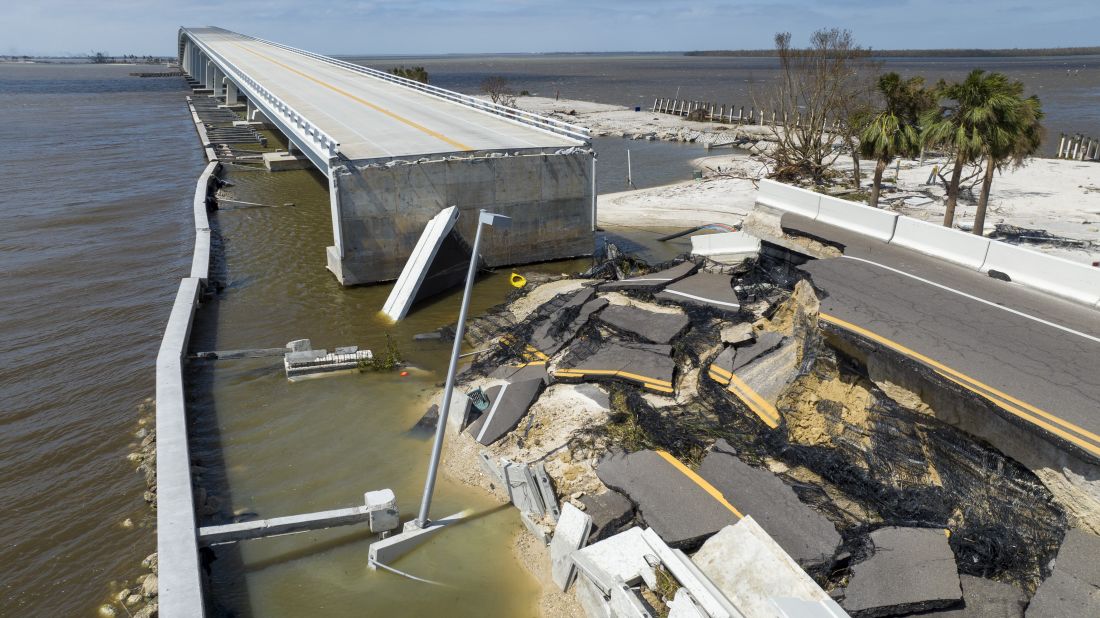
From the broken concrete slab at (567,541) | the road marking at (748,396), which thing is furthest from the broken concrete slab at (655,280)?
the broken concrete slab at (567,541)

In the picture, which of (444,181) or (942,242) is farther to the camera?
(444,181)

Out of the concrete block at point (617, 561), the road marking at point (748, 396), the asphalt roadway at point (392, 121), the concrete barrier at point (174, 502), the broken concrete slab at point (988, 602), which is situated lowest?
the concrete barrier at point (174, 502)

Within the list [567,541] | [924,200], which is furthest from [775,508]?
[924,200]

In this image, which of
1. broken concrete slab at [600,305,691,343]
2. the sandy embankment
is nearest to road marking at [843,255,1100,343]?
broken concrete slab at [600,305,691,343]

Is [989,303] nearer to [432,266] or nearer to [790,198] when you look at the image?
[790,198]

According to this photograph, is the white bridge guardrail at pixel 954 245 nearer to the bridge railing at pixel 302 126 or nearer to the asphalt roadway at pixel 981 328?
the asphalt roadway at pixel 981 328

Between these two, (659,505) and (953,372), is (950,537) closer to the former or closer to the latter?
(953,372)
